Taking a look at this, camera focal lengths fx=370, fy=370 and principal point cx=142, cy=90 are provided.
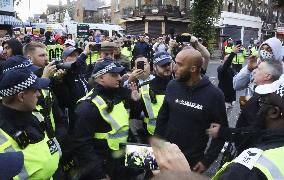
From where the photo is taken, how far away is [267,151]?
1810 mm

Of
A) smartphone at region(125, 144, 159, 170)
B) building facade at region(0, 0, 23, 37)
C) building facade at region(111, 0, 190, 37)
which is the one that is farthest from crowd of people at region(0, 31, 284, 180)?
building facade at region(111, 0, 190, 37)

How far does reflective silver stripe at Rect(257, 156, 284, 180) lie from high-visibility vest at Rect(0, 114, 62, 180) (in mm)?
1560

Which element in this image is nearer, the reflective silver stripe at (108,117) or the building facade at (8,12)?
the reflective silver stripe at (108,117)

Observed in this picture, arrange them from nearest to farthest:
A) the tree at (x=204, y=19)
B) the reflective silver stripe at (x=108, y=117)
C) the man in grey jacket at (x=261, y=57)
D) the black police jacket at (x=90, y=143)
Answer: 1. the black police jacket at (x=90, y=143)
2. the reflective silver stripe at (x=108, y=117)
3. the man in grey jacket at (x=261, y=57)
4. the tree at (x=204, y=19)

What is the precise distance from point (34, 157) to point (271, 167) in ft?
5.35

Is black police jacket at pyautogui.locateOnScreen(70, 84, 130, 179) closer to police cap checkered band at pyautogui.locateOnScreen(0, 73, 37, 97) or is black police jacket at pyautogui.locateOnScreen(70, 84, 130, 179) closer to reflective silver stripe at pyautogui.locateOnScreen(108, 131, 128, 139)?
reflective silver stripe at pyautogui.locateOnScreen(108, 131, 128, 139)

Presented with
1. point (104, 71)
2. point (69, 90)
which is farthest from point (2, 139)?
point (69, 90)

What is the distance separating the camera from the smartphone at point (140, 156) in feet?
9.63

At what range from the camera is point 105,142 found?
3512mm

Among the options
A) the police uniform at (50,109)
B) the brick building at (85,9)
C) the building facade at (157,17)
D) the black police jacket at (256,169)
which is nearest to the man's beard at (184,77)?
the police uniform at (50,109)

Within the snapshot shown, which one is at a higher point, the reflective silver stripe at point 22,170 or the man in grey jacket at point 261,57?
the man in grey jacket at point 261,57

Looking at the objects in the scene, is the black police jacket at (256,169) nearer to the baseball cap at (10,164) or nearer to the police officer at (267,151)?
the police officer at (267,151)

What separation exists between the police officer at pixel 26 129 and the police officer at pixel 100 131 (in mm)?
466

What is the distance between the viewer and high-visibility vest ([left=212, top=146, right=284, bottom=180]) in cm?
168
